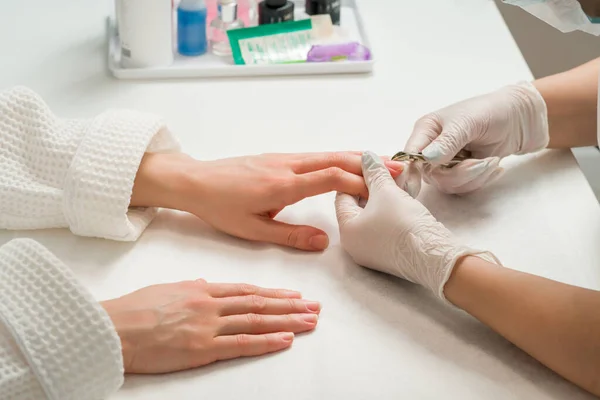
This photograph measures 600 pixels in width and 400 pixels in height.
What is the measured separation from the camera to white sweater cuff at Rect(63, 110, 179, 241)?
947 mm

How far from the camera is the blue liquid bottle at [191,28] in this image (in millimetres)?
1311

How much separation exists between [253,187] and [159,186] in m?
0.12

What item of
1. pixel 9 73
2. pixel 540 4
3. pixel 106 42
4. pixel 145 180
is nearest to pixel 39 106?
pixel 145 180

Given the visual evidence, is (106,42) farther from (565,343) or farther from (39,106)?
(565,343)

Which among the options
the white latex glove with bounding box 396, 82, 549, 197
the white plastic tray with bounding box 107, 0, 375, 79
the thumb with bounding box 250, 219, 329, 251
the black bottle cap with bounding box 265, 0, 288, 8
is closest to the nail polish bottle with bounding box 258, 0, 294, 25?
the black bottle cap with bounding box 265, 0, 288, 8

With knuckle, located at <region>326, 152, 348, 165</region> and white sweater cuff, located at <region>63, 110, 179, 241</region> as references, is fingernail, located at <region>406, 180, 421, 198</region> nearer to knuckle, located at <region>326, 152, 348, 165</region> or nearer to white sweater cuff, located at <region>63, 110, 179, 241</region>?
knuckle, located at <region>326, 152, 348, 165</region>

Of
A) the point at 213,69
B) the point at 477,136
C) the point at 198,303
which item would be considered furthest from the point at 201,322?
the point at 213,69

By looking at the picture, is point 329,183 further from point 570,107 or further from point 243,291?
point 570,107

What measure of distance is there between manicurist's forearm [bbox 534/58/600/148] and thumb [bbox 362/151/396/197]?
1.01 feet

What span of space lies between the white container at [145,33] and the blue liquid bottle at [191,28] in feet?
0.12

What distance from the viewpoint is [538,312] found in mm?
804

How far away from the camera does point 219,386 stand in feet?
2.53

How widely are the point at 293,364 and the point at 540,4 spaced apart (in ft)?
1.52

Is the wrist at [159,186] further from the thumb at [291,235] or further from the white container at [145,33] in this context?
the white container at [145,33]
